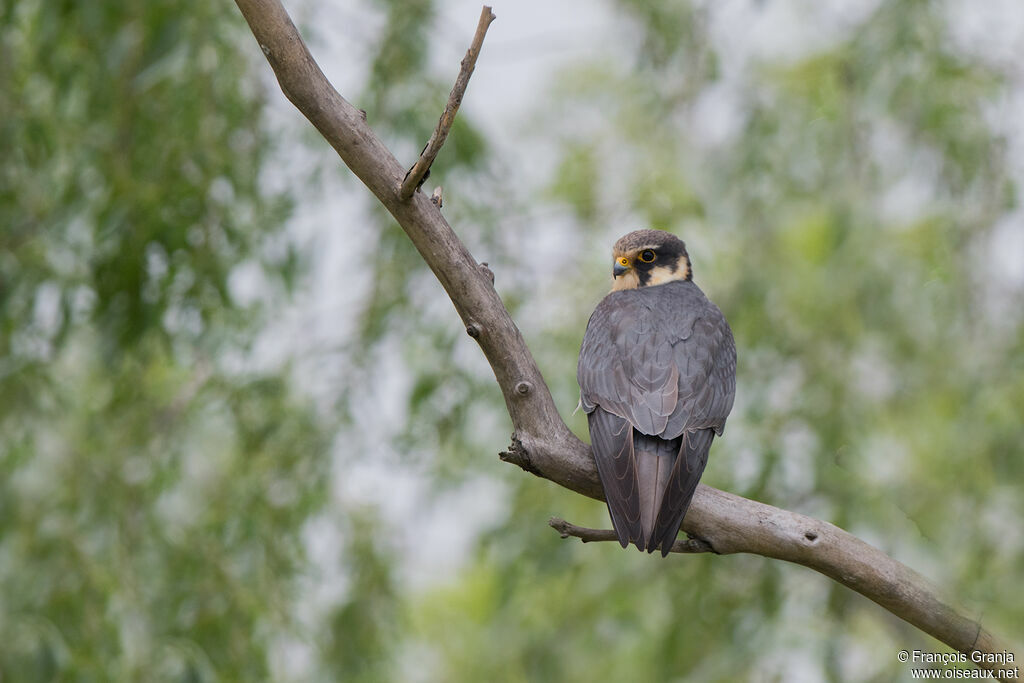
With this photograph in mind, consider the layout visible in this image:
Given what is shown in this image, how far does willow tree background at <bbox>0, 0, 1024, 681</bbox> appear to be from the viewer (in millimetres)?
3500

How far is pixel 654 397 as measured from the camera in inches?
98.9

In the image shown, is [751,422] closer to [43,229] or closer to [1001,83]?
[1001,83]

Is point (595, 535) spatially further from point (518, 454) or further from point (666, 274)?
point (666, 274)

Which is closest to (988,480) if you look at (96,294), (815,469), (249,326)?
(815,469)

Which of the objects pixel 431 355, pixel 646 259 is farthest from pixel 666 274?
pixel 431 355

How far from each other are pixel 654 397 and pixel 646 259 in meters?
0.95

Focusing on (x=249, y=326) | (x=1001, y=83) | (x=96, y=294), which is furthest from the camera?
(x=1001, y=83)

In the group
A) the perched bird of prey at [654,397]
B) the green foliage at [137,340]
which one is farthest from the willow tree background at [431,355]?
the perched bird of prey at [654,397]

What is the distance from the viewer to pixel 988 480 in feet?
12.7

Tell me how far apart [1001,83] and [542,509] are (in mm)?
2387

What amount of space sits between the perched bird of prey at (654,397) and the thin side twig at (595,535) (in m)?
0.03

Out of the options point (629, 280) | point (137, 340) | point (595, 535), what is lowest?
point (595, 535)

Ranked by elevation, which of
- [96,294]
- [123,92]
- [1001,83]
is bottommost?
[96,294]

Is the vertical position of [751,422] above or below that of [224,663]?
above
